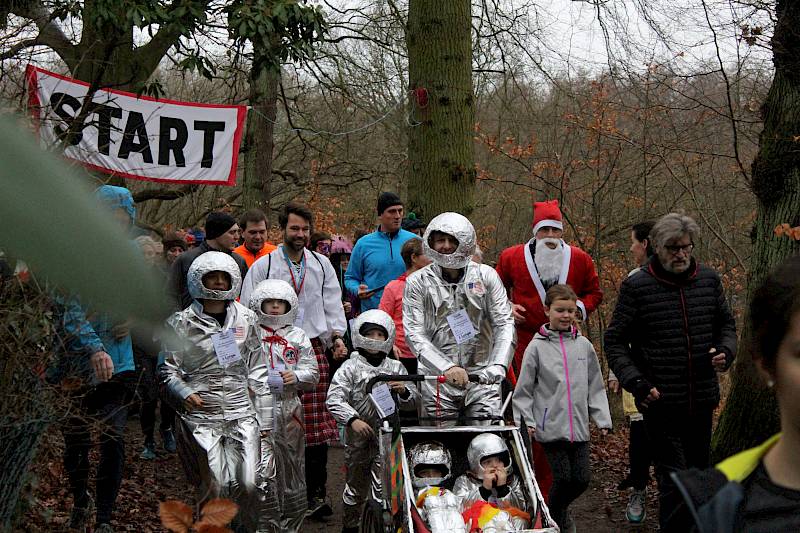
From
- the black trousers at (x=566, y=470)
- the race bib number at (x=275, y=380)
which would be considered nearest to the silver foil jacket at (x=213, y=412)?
the race bib number at (x=275, y=380)

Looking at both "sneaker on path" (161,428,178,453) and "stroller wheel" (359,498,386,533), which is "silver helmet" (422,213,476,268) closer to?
"stroller wheel" (359,498,386,533)

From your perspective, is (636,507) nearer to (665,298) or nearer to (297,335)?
(665,298)

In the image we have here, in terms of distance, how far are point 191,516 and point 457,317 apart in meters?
3.00

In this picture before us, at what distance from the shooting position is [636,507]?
7.33 metres

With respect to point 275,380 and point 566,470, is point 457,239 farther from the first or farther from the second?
point 566,470

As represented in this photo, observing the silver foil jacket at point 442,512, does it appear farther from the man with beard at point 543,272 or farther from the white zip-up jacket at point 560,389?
the man with beard at point 543,272

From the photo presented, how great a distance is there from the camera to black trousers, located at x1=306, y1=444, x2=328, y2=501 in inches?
298

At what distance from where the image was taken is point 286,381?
6629mm

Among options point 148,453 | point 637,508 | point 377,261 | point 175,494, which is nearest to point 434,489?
point 637,508

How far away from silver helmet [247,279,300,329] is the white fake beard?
2.08 metres

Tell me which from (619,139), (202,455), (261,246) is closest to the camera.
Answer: (202,455)

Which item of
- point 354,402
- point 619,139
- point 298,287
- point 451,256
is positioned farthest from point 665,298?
point 619,139

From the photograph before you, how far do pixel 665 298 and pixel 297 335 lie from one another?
2.47m

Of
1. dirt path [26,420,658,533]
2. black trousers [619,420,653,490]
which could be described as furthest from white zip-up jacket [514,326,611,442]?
dirt path [26,420,658,533]
